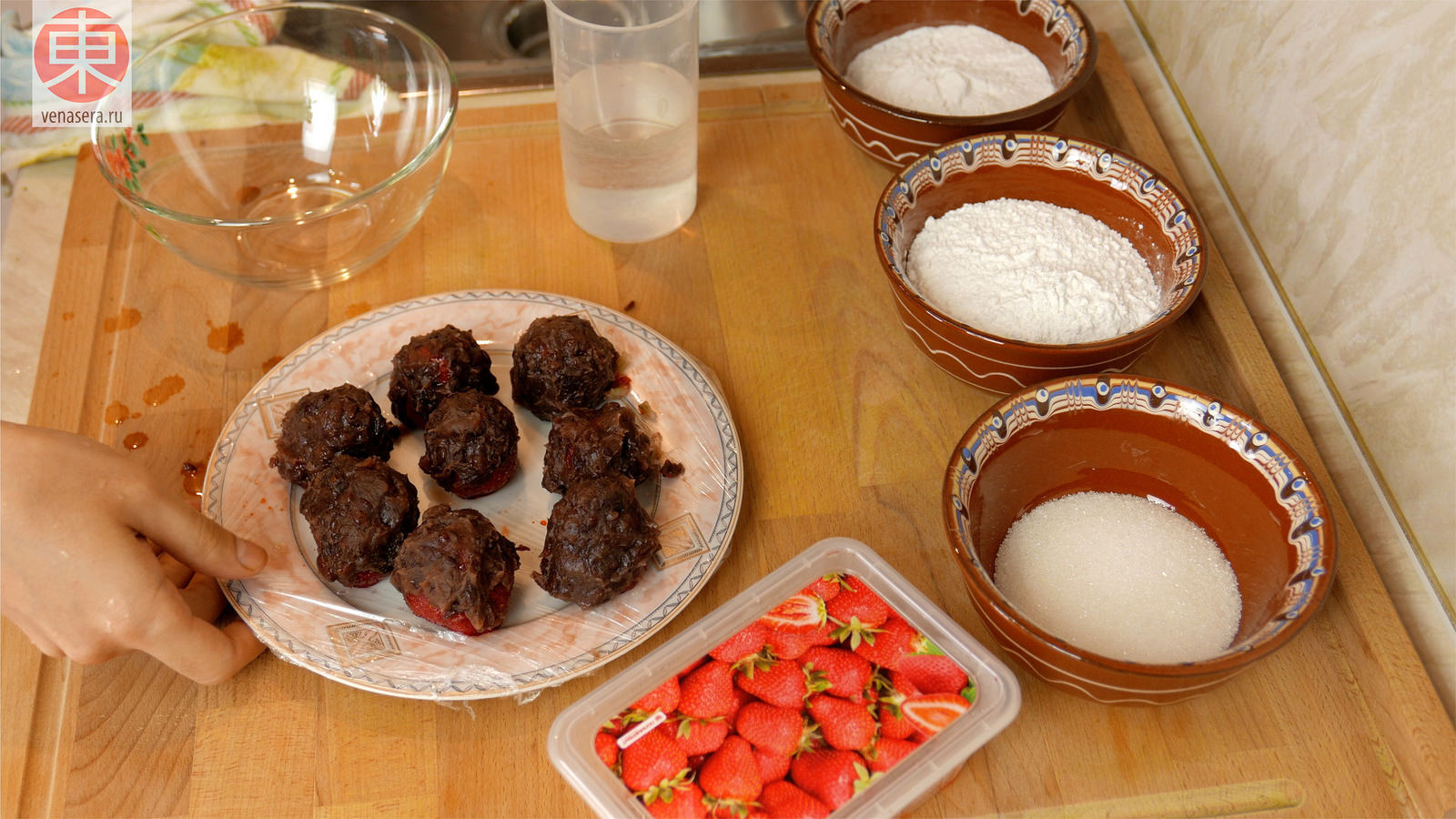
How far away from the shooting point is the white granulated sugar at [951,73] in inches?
55.7

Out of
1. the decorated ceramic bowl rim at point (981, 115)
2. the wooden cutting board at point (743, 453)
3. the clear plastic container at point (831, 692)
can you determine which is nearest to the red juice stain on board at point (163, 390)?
the wooden cutting board at point (743, 453)

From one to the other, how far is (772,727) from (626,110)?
77 centimetres

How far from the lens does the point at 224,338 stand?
4.32 ft

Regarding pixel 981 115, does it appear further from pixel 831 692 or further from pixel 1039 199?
pixel 831 692

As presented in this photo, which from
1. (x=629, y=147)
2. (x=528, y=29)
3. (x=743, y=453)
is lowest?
(x=743, y=453)

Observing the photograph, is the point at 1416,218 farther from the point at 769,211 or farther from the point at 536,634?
the point at 536,634

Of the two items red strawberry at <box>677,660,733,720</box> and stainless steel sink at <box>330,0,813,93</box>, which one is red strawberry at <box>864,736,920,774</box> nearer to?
red strawberry at <box>677,660,733,720</box>

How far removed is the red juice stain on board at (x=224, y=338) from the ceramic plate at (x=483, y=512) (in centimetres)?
14

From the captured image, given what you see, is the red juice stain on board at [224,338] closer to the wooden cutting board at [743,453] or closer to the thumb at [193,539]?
the wooden cutting board at [743,453]

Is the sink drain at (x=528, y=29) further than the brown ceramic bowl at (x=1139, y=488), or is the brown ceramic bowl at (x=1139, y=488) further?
the sink drain at (x=528, y=29)

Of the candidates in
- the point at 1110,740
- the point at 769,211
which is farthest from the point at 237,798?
the point at 769,211

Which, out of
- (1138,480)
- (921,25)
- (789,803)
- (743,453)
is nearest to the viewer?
(789,803)

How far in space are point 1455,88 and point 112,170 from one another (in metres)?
1.48

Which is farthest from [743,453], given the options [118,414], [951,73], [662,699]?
[118,414]
